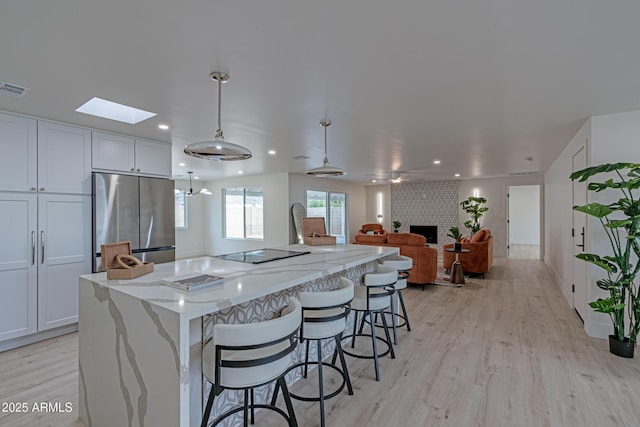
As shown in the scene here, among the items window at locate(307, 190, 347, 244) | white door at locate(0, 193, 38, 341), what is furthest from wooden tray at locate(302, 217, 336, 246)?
window at locate(307, 190, 347, 244)

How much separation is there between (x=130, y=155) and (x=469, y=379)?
15.3 feet

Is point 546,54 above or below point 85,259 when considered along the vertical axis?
above

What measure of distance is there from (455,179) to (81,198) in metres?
9.47

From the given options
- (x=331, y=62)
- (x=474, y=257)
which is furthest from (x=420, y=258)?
(x=331, y=62)

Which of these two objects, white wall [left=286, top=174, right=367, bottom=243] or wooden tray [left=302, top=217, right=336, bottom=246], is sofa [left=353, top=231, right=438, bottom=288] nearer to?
wooden tray [left=302, top=217, right=336, bottom=246]

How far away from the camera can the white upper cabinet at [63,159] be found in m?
3.36

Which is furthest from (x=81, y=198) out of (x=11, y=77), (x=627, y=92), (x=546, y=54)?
(x=627, y=92)

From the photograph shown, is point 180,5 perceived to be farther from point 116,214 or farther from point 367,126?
point 116,214

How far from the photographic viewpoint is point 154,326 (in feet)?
4.77

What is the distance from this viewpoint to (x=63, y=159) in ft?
11.5

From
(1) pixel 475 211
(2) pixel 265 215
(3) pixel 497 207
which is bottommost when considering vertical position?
(2) pixel 265 215

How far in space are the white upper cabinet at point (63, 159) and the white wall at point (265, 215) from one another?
15.4ft

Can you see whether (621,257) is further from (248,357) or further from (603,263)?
(248,357)

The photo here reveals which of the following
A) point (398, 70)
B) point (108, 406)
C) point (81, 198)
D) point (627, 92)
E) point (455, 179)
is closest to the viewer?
point (108, 406)
